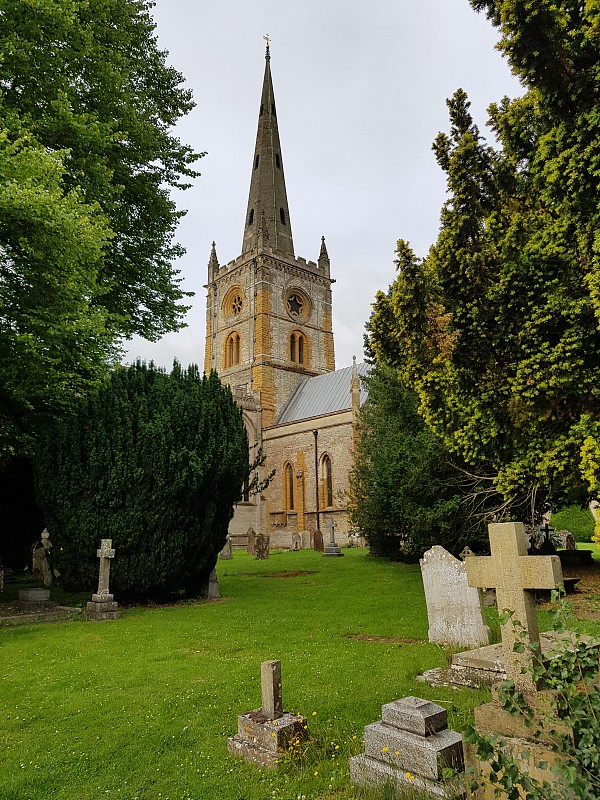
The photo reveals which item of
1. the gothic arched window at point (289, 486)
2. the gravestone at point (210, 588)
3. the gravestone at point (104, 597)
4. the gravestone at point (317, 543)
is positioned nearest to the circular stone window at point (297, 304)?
the gothic arched window at point (289, 486)

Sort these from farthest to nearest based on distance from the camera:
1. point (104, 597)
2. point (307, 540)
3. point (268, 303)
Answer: point (268, 303) → point (307, 540) → point (104, 597)

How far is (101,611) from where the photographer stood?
379 inches

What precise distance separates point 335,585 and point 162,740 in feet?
30.6

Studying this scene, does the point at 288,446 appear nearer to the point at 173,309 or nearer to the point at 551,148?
the point at 173,309

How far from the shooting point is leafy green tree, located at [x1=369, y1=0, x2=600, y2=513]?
5898mm

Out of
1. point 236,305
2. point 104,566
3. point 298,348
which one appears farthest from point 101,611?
point 236,305

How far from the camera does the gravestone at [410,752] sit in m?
3.13

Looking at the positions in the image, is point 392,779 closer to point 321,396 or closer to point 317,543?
point 317,543

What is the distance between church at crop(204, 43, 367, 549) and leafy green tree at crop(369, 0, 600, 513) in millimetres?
21667

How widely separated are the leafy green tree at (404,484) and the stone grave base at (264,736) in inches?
300

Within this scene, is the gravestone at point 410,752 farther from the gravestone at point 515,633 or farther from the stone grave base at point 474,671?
the stone grave base at point 474,671

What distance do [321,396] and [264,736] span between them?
107 feet

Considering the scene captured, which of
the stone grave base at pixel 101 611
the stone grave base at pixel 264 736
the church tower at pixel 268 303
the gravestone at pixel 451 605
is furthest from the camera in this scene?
the church tower at pixel 268 303

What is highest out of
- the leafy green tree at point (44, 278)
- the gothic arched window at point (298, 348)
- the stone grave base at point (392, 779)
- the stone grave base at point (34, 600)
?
the gothic arched window at point (298, 348)
